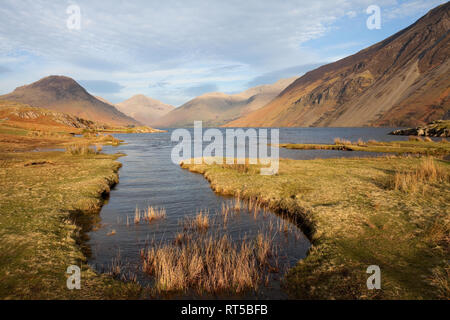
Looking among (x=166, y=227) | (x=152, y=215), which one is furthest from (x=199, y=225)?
(x=152, y=215)

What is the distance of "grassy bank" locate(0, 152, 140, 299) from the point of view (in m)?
8.66

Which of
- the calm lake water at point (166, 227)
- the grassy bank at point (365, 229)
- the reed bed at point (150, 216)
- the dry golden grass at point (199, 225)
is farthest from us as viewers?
the reed bed at point (150, 216)

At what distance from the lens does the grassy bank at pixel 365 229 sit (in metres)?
9.02

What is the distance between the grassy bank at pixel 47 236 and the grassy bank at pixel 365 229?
7418 millimetres

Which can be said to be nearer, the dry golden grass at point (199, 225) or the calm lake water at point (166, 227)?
the calm lake water at point (166, 227)
